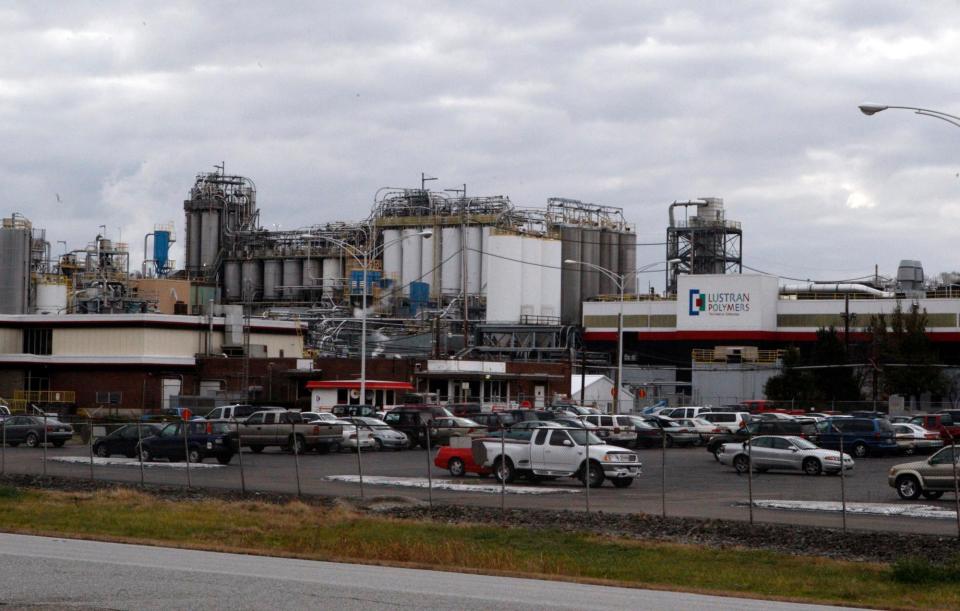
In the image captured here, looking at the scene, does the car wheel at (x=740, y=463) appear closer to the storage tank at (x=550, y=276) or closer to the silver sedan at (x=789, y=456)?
the silver sedan at (x=789, y=456)

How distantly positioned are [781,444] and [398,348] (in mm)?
60303

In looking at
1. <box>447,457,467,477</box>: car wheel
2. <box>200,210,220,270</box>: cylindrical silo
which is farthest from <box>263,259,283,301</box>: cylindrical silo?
<box>447,457,467,477</box>: car wheel

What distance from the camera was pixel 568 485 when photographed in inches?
1512

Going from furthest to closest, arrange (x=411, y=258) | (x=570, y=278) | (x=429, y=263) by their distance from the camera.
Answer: (x=570, y=278) → (x=411, y=258) → (x=429, y=263)

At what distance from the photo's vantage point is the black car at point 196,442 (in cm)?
4422

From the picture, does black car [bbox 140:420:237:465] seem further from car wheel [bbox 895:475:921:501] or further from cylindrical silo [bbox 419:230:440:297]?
cylindrical silo [bbox 419:230:440:297]

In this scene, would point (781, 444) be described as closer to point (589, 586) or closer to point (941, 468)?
point (941, 468)

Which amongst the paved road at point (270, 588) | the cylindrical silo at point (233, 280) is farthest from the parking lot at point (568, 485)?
the cylindrical silo at point (233, 280)

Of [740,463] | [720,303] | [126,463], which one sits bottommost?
[126,463]

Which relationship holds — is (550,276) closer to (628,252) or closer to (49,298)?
(628,252)

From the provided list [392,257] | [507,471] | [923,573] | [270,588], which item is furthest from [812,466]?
[392,257]

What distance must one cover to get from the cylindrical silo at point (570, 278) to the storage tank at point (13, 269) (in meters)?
46.9

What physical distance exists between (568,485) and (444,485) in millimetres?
3847

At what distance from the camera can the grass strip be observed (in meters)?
20.0
